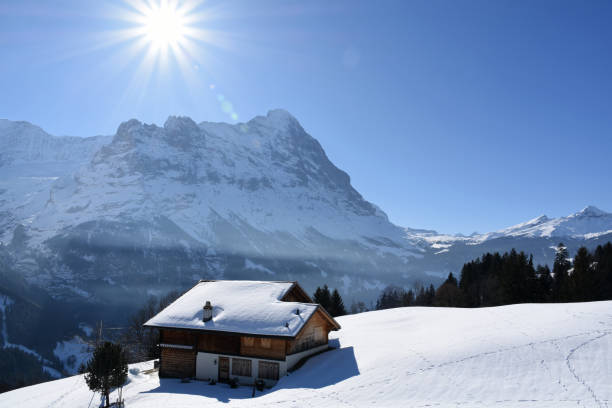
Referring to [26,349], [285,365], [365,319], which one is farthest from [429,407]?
[26,349]

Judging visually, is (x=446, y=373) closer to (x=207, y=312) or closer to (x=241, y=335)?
(x=241, y=335)

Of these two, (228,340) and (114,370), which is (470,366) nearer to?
(228,340)

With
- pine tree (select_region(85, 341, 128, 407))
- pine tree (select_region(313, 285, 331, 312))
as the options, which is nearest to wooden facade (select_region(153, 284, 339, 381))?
pine tree (select_region(85, 341, 128, 407))

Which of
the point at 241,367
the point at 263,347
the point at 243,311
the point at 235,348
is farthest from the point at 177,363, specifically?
the point at 263,347

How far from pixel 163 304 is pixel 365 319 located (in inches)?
1437

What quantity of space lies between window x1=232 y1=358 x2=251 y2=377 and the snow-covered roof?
2154 millimetres

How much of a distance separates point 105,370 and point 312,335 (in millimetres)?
13109

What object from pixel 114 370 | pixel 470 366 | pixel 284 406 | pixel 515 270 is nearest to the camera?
pixel 284 406

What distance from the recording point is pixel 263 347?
999 inches

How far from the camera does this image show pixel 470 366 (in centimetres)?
1877

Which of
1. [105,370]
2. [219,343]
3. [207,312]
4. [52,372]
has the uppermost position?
[207,312]

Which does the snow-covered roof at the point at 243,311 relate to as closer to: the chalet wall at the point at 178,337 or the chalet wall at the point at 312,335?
the chalet wall at the point at 178,337

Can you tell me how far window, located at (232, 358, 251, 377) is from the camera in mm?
25625

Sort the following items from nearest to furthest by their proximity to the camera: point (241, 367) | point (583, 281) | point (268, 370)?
point (268, 370) → point (241, 367) → point (583, 281)
